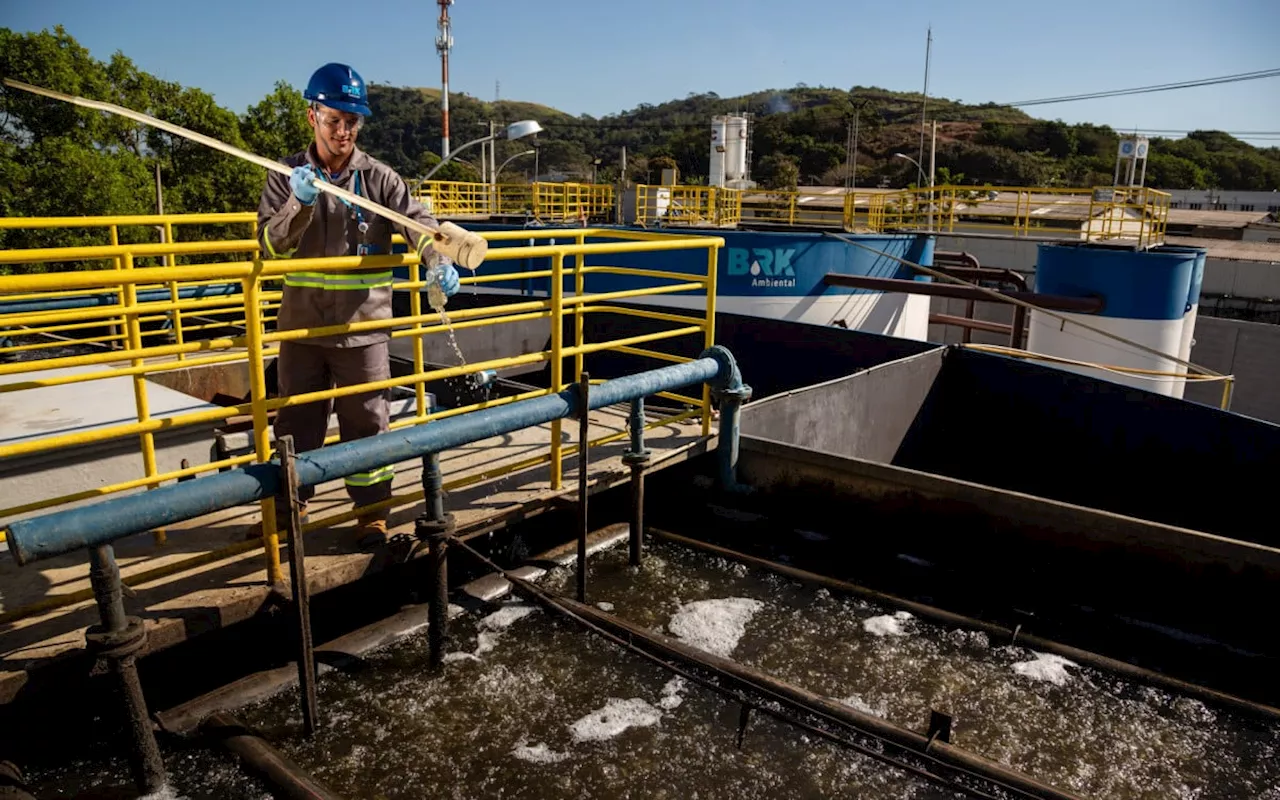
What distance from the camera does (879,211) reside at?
63.9 feet

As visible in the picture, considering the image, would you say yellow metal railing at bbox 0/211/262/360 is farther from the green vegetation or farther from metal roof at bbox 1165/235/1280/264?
metal roof at bbox 1165/235/1280/264

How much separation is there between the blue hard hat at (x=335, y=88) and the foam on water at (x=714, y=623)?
9.05 feet

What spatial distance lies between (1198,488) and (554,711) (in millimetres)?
4960

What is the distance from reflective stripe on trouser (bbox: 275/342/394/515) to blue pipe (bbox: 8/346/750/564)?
423mm

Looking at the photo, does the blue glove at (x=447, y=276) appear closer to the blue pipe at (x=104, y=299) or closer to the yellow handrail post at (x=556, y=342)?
the yellow handrail post at (x=556, y=342)

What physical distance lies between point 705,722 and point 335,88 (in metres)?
3.08

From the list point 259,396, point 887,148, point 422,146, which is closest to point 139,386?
Answer: point 259,396

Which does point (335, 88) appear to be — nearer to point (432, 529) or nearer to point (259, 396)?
point (259, 396)

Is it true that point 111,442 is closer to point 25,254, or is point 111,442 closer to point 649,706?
point 25,254

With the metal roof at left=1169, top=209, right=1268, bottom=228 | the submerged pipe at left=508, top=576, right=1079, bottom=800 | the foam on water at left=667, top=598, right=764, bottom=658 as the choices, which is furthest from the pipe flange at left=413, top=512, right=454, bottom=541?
the metal roof at left=1169, top=209, right=1268, bottom=228

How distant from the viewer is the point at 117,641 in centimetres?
256

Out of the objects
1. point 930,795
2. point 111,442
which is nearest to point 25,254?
point 111,442

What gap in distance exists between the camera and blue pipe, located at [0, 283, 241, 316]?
7.46 m

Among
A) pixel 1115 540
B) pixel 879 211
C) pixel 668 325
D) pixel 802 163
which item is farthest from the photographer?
pixel 802 163
